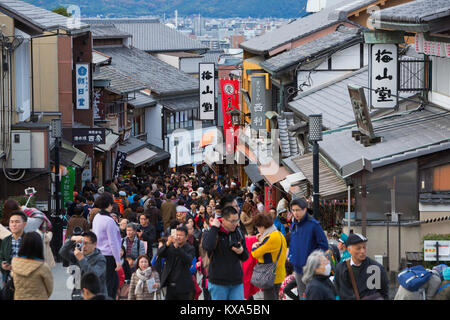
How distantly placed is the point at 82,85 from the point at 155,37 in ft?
156

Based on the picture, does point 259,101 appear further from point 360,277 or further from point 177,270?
point 360,277

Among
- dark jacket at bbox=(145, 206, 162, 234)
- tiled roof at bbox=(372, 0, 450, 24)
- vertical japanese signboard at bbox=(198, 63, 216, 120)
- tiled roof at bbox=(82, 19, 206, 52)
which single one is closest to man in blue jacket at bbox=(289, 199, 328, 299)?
tiled roof at bbox=(372, 0, 450, 24)

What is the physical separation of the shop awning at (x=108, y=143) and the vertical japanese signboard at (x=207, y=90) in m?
4.19

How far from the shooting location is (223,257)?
10664mm

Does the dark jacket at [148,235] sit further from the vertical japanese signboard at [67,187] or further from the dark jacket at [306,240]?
the vertical japanese signboard at [67,187]

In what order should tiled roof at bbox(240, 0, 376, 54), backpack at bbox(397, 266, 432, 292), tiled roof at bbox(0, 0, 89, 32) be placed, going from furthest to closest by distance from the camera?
tiled roof at bbox(240, 0, 376, 54) < tiled roof at bbox(0, 0, 89, 32) < backpack at bbox(397, 266, 432, 292)

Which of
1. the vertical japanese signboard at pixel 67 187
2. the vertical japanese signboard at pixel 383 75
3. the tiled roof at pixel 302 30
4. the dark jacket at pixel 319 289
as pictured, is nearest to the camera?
the dark jacket at pixel 319 289

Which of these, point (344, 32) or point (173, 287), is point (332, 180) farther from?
point (344, 32)

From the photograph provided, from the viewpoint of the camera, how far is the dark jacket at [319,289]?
8.18 meters

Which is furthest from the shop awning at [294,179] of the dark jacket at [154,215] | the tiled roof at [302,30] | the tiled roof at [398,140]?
the tiled roof at [302,30]

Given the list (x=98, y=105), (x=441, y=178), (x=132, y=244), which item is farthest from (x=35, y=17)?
(x=441, y=178)

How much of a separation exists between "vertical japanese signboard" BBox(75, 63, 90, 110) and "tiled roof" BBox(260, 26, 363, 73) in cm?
667

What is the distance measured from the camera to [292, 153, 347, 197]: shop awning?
16653mm

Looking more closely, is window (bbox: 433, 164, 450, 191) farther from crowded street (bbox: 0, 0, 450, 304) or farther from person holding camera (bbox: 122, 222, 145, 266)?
person holding camera (bbox: 122, 222, 145, 266)
